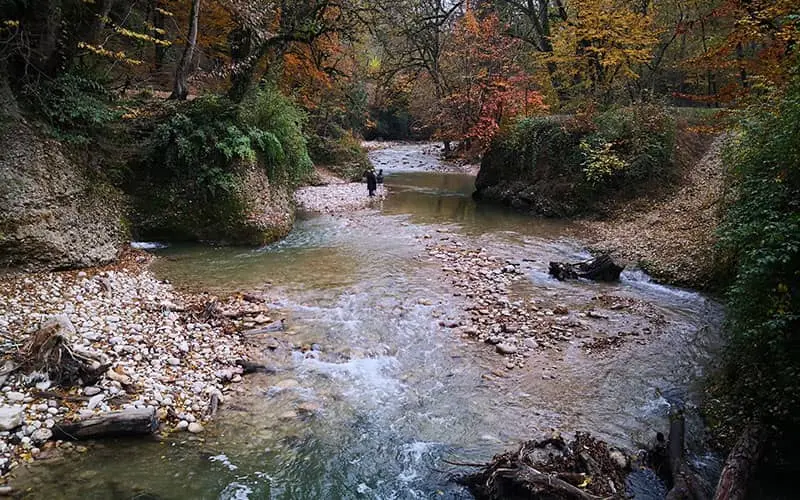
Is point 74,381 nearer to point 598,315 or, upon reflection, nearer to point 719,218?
point 598,315

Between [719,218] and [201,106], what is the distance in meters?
12.4

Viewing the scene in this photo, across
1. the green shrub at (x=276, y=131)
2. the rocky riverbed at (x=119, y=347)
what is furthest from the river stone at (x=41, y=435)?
the green shrub at (x=276, y=131)

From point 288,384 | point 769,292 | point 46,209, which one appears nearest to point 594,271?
point 769,292

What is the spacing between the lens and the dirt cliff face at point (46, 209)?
806 cm

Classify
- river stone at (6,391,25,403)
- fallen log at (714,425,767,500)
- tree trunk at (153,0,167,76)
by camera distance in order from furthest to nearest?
tree trunk at (153,0,167,76) < river stone at (6,391,25,403) < fallen log at (714,425,767,500)

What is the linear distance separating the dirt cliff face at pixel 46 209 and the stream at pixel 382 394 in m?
1.46

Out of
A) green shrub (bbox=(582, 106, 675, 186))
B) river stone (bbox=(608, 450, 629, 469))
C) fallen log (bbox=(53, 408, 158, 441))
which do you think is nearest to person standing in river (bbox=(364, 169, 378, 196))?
green shrub (bbox=(582, 106, 675, 186))

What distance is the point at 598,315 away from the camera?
28.0 ft

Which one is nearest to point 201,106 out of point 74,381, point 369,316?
point 369,316

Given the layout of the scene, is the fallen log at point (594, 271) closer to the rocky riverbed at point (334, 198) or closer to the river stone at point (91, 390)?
the river stone at point (91, 390)

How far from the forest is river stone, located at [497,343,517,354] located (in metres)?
2.48

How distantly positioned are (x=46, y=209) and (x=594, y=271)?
34.8 feet

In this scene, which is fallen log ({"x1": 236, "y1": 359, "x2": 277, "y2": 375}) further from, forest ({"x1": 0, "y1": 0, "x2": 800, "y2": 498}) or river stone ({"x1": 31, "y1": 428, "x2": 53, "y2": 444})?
forest ({"x1": 0, "y1": 0, "x2": 800, "y2": 498})

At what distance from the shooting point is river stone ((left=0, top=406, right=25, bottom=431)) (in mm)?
4633
